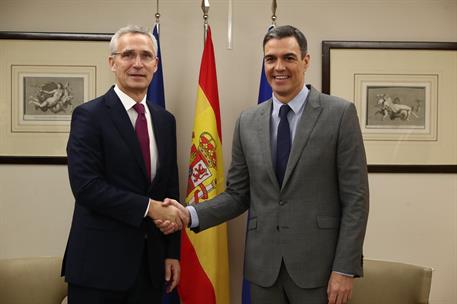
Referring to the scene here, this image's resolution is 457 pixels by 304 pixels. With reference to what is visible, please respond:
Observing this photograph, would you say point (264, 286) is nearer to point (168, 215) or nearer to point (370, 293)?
point (168, 215)

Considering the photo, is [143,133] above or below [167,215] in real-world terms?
above

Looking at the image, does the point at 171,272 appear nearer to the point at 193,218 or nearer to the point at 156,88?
the point at 193,218

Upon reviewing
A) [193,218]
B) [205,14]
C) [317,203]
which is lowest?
[193,218]

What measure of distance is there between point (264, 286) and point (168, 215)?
0.47m

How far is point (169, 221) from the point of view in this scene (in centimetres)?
213

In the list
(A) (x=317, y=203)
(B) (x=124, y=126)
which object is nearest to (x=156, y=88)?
(B) (x=124, y=126)

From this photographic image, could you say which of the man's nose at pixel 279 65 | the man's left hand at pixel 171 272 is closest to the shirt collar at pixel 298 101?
the man's nose at pixel 279 65

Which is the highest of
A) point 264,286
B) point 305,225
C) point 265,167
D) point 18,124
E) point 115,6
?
point 115,6

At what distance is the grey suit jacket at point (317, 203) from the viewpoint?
1.94 m

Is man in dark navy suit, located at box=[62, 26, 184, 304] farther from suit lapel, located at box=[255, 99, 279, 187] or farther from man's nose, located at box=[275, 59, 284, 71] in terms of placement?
man's nose, located at box=[275, 59, 284, 71]

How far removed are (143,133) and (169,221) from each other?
374 millimetres

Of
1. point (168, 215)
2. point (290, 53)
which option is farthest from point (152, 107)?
point (290, 53)

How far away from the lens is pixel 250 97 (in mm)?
3174

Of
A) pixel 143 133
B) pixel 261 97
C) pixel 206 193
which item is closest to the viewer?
pixel 143 133
